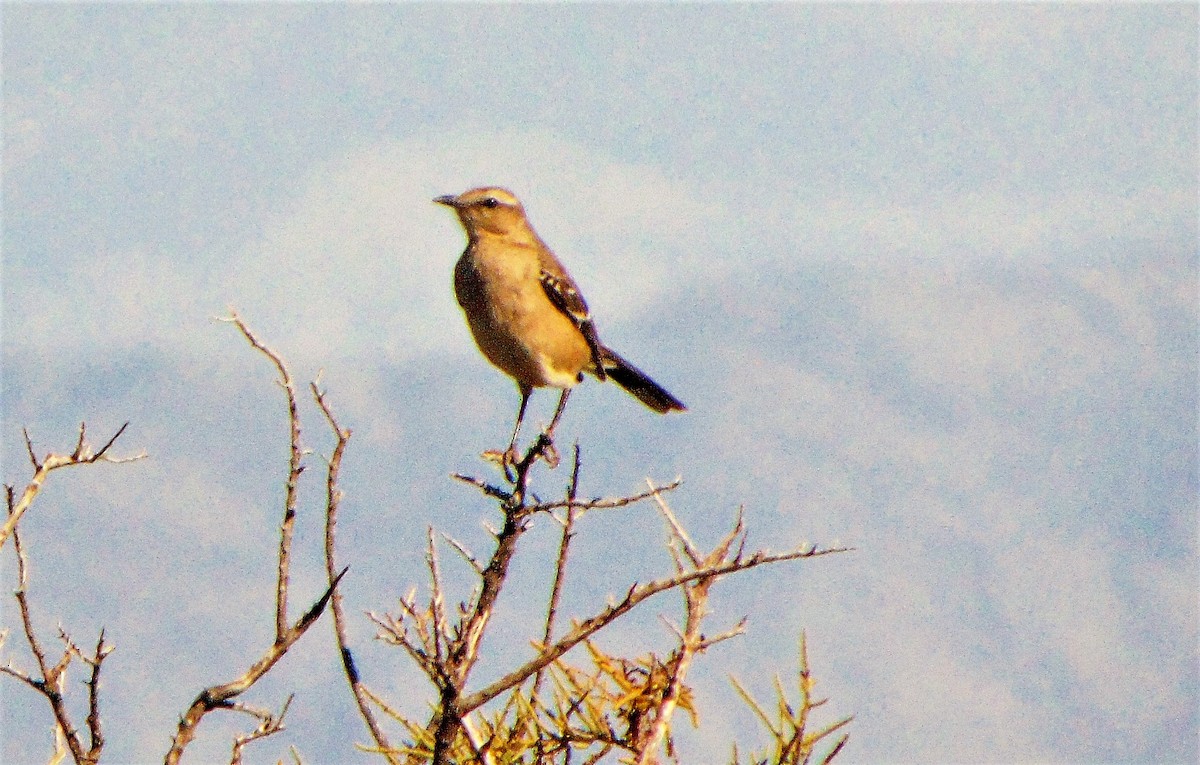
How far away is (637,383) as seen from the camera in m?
12.1

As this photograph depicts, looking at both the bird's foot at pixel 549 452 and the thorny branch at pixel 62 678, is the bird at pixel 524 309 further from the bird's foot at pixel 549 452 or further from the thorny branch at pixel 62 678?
the thorny branch at pixel 62 678

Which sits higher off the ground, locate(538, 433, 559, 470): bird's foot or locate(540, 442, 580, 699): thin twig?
locate(538, 433, 559, 470): bird's foot

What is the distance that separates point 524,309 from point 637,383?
1.43 meters

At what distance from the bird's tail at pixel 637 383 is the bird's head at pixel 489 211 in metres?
1.18

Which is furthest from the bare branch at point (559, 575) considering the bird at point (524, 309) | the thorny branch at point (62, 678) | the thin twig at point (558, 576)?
the bird at point (524, 309)

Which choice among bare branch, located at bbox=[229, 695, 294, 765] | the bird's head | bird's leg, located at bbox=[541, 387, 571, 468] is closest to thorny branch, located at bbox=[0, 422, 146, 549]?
bare branch, located at bbox=[229, 695, 294, 765]

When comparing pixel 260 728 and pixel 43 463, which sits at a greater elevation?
pixel 43 463

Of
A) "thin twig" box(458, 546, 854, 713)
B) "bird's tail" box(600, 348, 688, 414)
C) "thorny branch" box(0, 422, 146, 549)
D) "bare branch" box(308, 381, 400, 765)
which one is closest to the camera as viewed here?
"thorny branch" box(0, 422, 146, 549)

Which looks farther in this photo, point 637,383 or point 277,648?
point 637,383

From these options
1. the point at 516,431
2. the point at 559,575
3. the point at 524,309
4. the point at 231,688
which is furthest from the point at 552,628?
the point at 524,309

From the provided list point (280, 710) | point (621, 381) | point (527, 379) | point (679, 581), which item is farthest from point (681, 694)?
point (621, 381)

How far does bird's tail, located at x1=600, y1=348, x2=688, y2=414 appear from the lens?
465 inches

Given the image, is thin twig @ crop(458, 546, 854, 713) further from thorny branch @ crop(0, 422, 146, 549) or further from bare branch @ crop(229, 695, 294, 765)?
thorny branch @ crop(0, 422, 146, 549)

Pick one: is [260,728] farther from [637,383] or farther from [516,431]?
[637,383]
